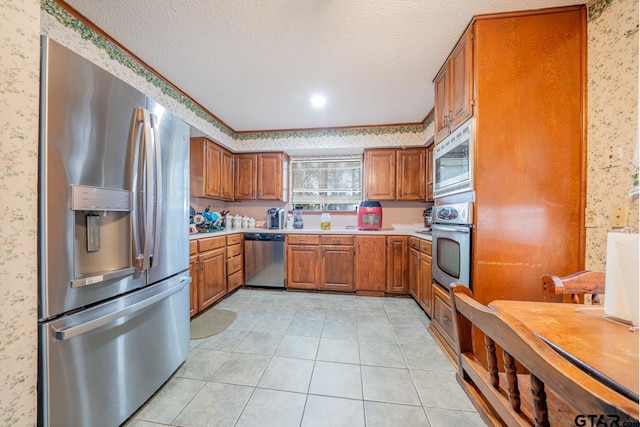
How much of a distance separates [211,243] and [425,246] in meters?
2.29

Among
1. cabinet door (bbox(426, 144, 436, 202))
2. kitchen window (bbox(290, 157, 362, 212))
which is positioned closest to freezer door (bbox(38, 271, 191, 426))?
kitchen window (bbox(290, 157, 362, 212))

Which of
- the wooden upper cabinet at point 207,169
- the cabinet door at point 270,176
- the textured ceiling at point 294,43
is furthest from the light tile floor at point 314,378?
the textured ceiling at point 294,43

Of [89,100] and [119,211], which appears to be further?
[119,211]

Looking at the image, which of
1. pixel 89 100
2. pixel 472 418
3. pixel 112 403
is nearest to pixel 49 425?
pixel 112 403

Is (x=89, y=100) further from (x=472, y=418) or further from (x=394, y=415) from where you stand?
(x=472, y=418)

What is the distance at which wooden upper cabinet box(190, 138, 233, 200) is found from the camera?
304 centimetres

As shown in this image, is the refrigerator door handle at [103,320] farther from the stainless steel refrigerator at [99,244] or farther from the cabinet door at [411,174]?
the cabinet door at [411,174]

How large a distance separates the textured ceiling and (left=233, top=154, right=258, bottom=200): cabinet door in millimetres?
1107

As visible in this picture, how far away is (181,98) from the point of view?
2537mm

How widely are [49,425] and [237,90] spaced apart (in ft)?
8.59

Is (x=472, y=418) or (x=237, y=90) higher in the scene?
(x=237, y=90)

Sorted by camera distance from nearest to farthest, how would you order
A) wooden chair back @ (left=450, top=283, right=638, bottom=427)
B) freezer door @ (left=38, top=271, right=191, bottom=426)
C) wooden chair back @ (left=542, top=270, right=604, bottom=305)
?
wooden chair back @ (left=450, top=283, right=638, bottom=427) → freezer door @ (left=38, top=271, right=191, bottom=426) → wooden chair back @ (left=542, top=270, right=604, bottom=305)

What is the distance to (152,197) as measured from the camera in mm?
1259

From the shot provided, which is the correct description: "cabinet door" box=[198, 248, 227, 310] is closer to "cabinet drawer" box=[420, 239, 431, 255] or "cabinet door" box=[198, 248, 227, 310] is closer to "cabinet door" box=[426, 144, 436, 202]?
"cabinet drawer" box=[420, 239, 431, 255]
